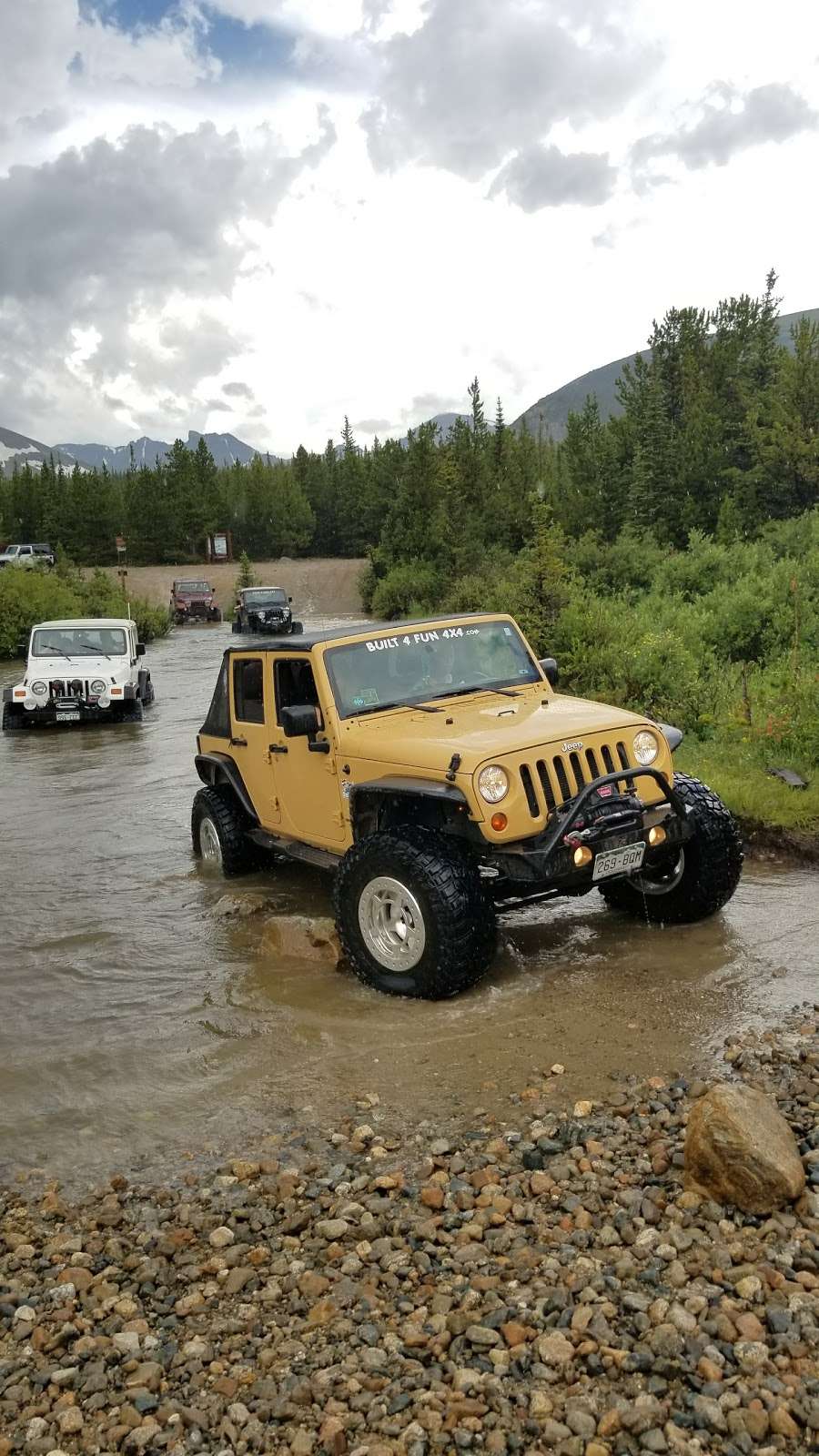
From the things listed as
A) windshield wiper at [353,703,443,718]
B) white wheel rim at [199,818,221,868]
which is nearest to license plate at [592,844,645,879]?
windshield wiper at [353,703,443,718]

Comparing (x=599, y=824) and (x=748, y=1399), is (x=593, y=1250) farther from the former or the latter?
(x=599, y=824)

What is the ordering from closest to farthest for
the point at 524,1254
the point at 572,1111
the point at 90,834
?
the point at 524,1254, the point at 572,1111, the point at 90,834

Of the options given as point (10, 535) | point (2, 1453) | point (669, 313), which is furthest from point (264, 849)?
point (10, 535)

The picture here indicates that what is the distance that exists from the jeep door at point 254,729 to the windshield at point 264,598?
28196mm

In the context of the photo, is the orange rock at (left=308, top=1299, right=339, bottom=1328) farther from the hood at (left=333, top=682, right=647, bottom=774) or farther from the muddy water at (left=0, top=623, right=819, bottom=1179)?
the hood at (left=333, top=682, right=647, bottom=774)

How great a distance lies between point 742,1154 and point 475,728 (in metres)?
2.88

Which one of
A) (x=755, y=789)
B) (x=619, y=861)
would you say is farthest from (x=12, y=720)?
(x=619, y=861)

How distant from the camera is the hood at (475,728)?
18.3ft

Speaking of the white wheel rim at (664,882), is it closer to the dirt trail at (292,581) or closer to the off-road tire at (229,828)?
the off-road tire at (229,828)

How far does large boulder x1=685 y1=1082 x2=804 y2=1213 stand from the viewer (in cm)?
349

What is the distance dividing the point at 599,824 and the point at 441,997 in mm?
1200

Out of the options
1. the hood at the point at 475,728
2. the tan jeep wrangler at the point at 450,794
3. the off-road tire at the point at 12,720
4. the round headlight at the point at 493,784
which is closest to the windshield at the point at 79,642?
the off-road tire at the point at 12,720

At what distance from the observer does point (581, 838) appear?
213 inches

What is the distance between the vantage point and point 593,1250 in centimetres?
344
